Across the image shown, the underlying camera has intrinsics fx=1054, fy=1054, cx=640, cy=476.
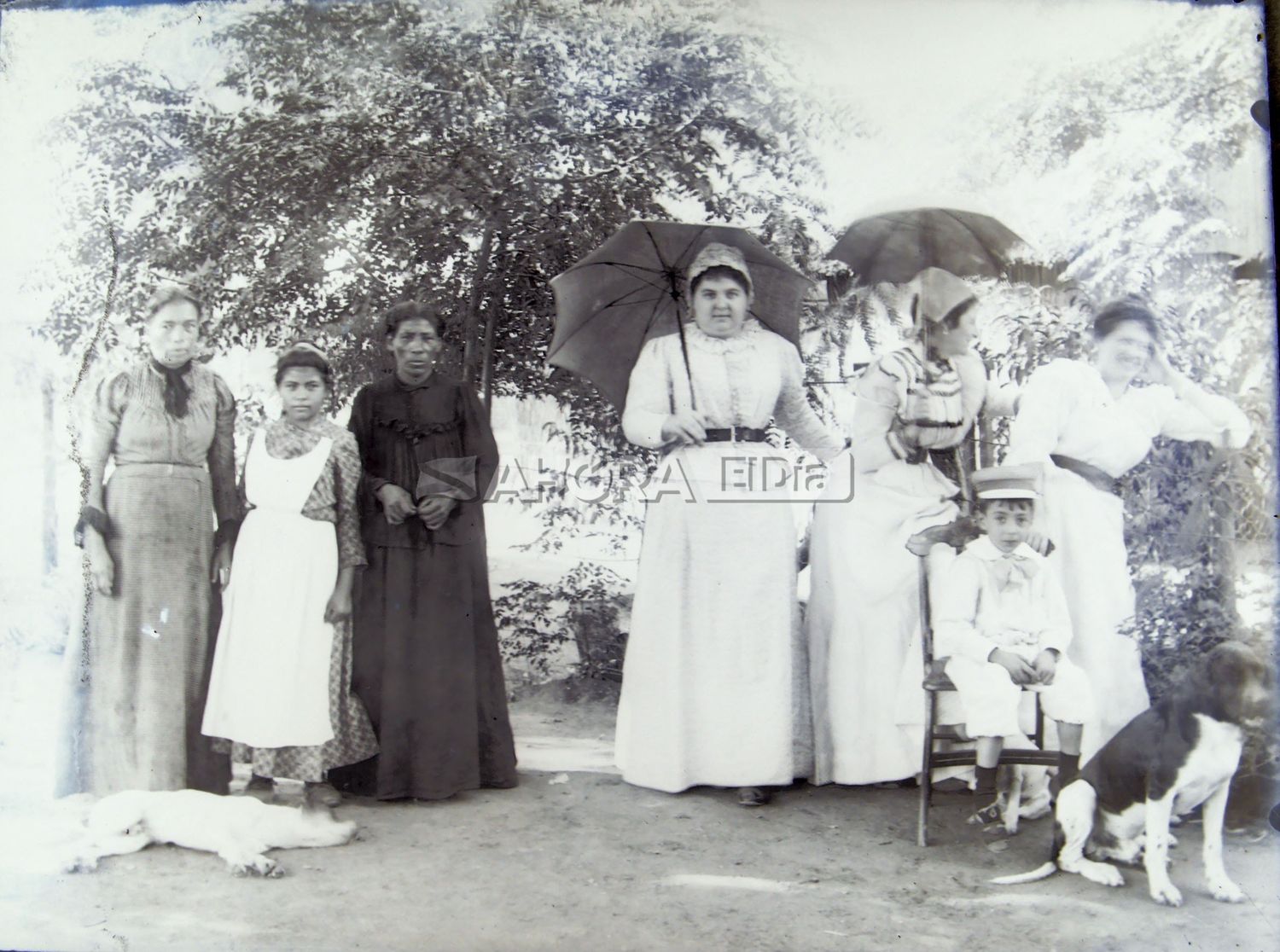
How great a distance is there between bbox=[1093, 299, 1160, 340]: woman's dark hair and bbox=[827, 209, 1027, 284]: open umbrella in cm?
40

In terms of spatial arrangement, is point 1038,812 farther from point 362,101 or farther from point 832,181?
point 362,101

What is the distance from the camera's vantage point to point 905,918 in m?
3.72

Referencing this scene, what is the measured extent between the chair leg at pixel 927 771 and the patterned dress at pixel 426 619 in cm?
152

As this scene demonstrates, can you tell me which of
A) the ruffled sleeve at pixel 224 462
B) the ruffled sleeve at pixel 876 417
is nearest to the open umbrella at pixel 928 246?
the ruffled sleeve at pixel 876 417

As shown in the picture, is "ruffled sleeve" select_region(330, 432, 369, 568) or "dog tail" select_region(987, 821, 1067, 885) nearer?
"dog tail" select_region(987, 821, 1067, 885)

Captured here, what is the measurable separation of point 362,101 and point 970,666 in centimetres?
320

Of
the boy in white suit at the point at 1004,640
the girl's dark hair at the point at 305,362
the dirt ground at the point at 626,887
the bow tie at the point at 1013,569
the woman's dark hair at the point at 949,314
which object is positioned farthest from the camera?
the woman's dark hair at the point at 949,314

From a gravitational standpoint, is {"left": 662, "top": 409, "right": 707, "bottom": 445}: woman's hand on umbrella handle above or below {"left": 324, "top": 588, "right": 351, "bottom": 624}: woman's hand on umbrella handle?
above

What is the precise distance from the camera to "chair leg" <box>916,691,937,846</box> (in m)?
3.80

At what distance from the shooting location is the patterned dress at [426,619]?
12.9ft

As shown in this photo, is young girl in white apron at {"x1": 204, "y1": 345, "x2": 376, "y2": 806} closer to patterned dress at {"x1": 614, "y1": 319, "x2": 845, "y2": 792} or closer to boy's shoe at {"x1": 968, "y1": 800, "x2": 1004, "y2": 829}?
patterned dress at {"x1": 614, "y1": 319, "x2": 845, "y2": 792}

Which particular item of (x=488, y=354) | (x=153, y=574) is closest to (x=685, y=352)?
(x=488, y=354)

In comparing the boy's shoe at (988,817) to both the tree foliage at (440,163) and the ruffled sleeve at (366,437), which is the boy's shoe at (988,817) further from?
the ruffled sleeve at (366,437)

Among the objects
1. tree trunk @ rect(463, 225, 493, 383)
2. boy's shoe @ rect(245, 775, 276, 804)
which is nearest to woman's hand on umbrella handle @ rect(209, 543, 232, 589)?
boy's shoe @ rect(245, 775, 276, 804)
